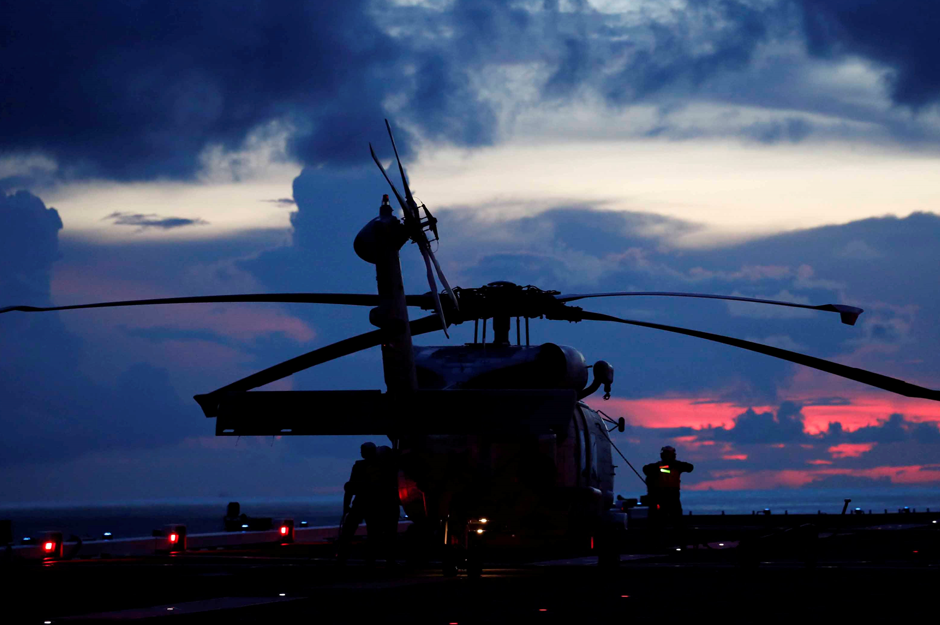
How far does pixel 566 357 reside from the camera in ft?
63.8

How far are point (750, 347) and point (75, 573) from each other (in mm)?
12706

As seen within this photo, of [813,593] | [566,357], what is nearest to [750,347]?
[566,357]

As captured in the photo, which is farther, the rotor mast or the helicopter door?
the helicopter door

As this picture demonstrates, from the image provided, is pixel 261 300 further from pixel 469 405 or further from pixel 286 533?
pixel 286 533

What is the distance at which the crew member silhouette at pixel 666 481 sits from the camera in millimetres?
25469

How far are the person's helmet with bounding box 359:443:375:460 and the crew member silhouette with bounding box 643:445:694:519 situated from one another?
263 inches

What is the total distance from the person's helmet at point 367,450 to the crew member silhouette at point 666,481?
21.9 ft

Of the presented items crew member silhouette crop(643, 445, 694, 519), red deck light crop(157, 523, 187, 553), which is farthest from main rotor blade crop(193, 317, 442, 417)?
red deck light crop(157, 523, 187, 553)

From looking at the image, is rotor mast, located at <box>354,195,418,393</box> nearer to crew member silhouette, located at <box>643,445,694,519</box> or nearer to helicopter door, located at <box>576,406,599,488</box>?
helicopter door, located at <box>576,406,599,488</box>

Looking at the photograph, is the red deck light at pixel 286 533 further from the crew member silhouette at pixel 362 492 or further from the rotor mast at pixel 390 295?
the rotor mast at pixel 390 295

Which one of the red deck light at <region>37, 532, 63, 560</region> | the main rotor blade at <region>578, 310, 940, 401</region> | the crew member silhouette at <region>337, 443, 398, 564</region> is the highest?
the main rotor blade at <region>578, 310, 940, 401</region>

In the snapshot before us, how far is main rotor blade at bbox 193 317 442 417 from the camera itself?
672 inches

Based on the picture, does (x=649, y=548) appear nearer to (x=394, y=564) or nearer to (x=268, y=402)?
(x=394, y=564)

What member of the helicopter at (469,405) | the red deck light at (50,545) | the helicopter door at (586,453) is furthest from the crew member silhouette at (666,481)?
the red deck light at (50,545)
